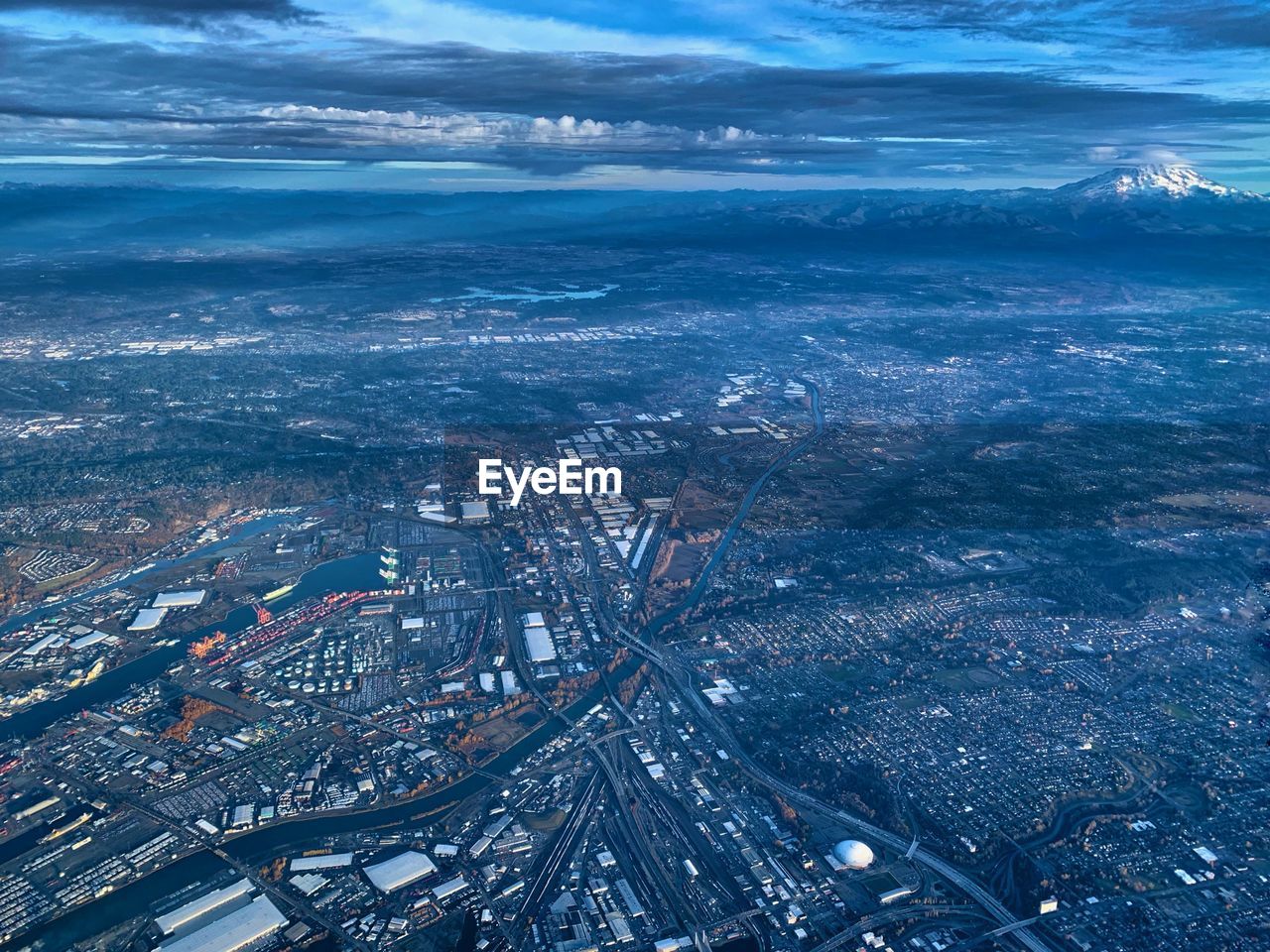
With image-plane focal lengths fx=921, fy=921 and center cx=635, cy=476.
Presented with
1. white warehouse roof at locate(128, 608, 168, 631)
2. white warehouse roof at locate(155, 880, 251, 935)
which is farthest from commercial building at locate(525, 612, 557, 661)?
white warehouse roof at locate(128, 608, 168, 631)

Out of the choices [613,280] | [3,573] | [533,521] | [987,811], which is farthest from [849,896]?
[613,280]

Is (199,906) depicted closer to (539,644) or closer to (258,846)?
(258,846)

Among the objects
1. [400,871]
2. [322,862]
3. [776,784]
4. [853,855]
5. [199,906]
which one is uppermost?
[853,855]

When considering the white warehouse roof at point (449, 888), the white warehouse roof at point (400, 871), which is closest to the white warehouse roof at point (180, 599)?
the white warehouse roof at point (400, 871)

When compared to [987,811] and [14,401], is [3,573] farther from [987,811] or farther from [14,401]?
[987,811]

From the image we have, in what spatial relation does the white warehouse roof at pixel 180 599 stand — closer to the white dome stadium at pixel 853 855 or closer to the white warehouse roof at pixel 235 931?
the white warehouse roof at pixel 235 931

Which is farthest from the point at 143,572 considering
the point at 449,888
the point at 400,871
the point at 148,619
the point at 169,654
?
the point at 449,888

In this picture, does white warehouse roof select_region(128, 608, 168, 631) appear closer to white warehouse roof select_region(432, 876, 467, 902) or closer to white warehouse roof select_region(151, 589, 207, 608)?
white warehouse roof select_region(151, 589, 207, 608)
